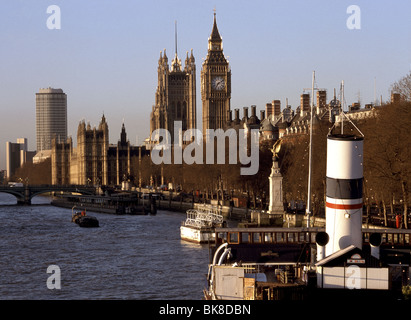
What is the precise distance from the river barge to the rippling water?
65.8 ft

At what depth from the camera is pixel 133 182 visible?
141125 mm

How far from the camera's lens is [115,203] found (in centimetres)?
9325

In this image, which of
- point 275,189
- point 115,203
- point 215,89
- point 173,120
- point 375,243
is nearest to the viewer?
point 375,243

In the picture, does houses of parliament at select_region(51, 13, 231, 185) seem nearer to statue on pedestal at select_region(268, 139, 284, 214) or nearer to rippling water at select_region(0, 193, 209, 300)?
rippling water at select_region(0, 193, 209, 300)

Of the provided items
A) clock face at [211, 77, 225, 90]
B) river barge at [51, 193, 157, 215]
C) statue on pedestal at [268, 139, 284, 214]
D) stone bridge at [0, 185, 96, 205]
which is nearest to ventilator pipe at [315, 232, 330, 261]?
statue on pedestal at [268, 139, 284, 214]

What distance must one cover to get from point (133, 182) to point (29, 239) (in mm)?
90485

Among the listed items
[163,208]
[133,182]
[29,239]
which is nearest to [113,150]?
[133,182]

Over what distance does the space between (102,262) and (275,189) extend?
1524 centimetres

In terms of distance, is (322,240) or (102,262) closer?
(322,240)

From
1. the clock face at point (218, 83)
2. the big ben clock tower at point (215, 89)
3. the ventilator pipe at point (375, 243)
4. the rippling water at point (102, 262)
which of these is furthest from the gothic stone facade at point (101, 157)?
the ventilator pipe at point (375, 243)

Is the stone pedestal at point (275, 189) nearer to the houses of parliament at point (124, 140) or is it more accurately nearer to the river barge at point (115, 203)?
the river barge at point (115, 203)

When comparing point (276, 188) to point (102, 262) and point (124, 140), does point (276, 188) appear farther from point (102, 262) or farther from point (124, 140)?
point (124, 140)

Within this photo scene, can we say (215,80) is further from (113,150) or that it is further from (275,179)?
(275,179)

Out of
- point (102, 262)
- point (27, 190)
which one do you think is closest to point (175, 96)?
point (27, 190)
